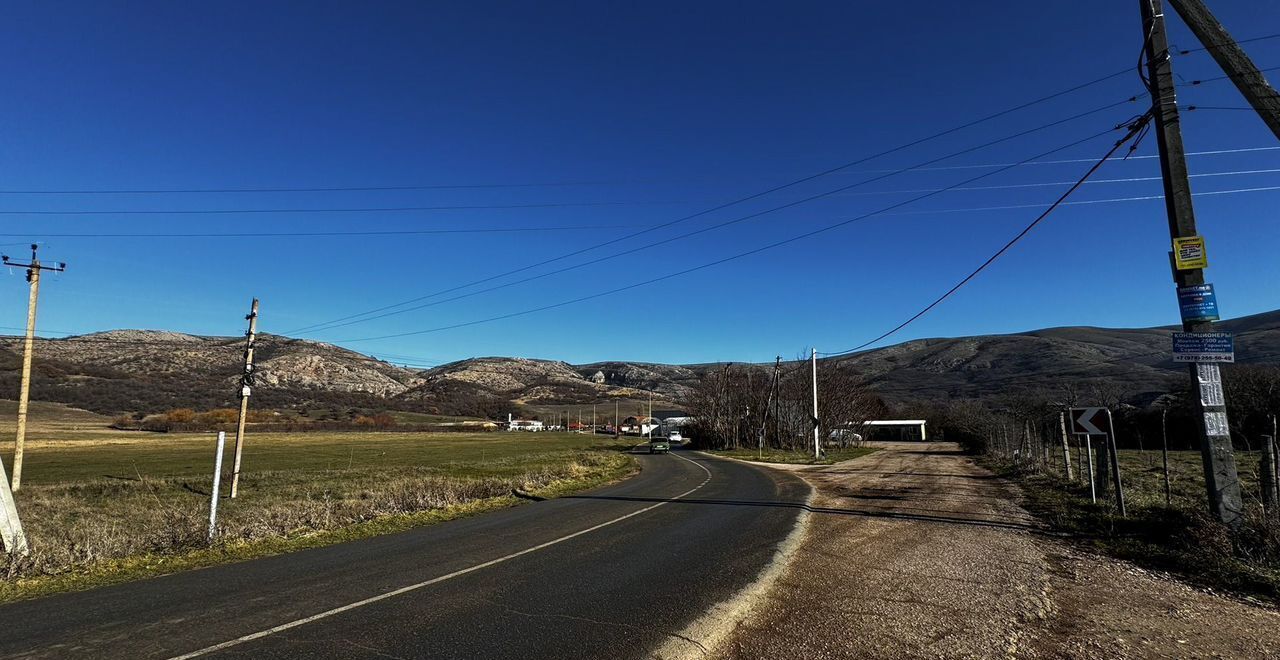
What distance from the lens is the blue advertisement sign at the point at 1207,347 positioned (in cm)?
950

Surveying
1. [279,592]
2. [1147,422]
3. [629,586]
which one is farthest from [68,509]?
[1147,422]

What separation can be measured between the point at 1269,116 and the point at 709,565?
1025cm

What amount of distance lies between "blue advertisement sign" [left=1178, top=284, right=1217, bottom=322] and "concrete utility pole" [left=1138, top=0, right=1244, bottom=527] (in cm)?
8

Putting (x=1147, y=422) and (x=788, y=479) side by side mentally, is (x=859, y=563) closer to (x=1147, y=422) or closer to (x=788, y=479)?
(x=788, y=479)

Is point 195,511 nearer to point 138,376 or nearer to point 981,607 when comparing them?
point 981,607

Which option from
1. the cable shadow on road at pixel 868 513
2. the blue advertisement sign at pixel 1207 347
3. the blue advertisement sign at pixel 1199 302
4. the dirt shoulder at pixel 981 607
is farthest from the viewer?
the cable shadow on road at pixel 868 513

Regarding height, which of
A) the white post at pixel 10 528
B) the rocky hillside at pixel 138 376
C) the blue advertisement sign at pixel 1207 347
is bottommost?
the white post at pixel 10 528

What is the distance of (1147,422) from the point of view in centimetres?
6134

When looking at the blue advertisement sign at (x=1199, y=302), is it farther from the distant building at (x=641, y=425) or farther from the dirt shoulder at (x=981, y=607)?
the distant building at (x=641, y=425)

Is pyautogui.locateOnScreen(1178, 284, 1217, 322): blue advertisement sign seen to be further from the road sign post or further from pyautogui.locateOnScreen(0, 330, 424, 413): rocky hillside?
pyautogui.locateOnScreen(0, 330, 424, 413): rocky hillside

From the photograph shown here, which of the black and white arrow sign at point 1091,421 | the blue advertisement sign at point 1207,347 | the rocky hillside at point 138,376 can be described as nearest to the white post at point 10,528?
the blue advertisement sign at point 1207,347

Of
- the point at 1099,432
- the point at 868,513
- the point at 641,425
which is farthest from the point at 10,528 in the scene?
the point at 641,425

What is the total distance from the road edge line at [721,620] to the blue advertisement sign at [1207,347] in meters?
7.07

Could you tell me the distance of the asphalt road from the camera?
5902mm
